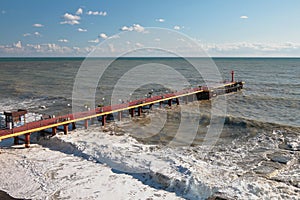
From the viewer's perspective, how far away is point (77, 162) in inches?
765

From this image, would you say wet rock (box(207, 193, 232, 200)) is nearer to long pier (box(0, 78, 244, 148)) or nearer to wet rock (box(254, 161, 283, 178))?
Result: wet rock (box(254, 161, 283, 178))

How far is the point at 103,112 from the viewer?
29547 millimetres

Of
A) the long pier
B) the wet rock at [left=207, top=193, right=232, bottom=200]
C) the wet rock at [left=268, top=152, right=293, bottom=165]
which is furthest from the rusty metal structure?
the wet rock at [left=268, top=152, right=293, bottom=165]

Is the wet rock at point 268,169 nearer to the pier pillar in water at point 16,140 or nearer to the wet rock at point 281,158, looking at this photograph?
the wet rock at point 281,158

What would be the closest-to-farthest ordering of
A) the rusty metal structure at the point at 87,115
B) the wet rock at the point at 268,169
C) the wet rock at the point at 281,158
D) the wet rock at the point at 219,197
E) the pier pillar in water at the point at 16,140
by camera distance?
1. the wet rock at the point at 219,197
2. the wet rock at the point at 268,169
3. the wet rock at the point at 281,158
4. the rusty metal structure at the point at 87,115
5. the pier pillar in water at the point at 16,140

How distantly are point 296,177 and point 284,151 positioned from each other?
17.0 ft

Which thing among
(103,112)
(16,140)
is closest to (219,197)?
(16,140)

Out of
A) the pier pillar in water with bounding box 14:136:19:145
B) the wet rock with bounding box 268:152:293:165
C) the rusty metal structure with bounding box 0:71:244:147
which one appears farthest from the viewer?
the pier pillar in water with bounding box 14:136:19:145

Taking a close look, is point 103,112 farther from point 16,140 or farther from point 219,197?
point 219,197

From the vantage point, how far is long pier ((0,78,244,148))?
22.7 m

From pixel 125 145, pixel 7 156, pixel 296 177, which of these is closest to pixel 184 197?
pixel 296 177

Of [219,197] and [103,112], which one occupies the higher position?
[103,112]

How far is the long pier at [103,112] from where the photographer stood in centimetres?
2270

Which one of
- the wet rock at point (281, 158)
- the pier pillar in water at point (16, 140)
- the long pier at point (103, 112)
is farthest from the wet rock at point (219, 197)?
the pier pillar in water at point (16, 140)
